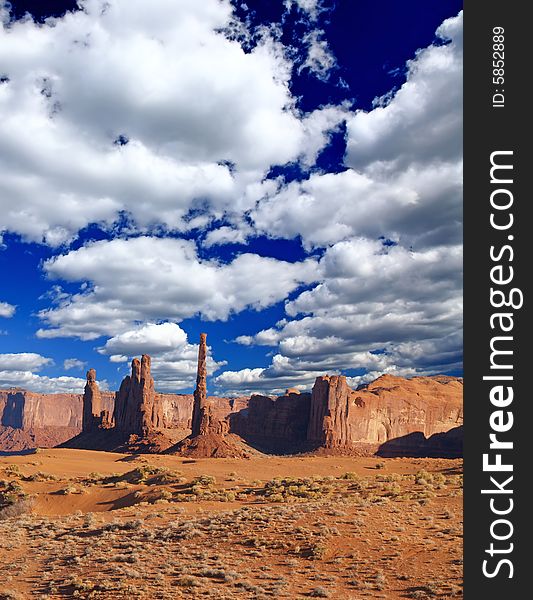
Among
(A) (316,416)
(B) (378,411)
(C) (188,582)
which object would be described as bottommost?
(A) (316,416)

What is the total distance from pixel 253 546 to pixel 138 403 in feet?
344

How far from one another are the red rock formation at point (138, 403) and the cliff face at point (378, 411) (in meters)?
41.8

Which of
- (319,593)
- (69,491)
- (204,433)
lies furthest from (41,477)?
(204,433)

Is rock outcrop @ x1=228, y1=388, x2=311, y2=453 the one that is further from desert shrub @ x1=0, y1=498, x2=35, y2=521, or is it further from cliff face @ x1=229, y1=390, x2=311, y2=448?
desert shrub @ x1=0, y1=498, x2=35, y2=521

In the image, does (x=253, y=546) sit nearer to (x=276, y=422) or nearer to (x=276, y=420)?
(x=276, y=422)

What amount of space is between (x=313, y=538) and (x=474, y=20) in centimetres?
1647

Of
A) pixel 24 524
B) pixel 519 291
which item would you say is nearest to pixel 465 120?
pixel 519 291

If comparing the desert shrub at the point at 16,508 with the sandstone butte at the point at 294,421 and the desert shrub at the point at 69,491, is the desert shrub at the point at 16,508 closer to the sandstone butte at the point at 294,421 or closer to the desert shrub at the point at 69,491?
the desert shrub at the point at 69,491

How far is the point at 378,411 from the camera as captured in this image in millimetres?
140500

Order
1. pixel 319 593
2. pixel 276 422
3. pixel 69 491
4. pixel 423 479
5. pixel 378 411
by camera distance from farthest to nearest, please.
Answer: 1. pixel 378 411
2. pixel 276 422
3. pixel 69 491
4. pixel 423 479
5. pixel 319 593

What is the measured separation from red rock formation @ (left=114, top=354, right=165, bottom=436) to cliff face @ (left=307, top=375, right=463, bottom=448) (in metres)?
41.8

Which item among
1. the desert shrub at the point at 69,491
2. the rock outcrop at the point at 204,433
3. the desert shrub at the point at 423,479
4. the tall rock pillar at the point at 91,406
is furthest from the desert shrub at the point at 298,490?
the tall rock pillar at the point at 91,406

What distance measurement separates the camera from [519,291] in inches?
288

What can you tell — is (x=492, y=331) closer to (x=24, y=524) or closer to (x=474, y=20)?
(x=474, y=20)
